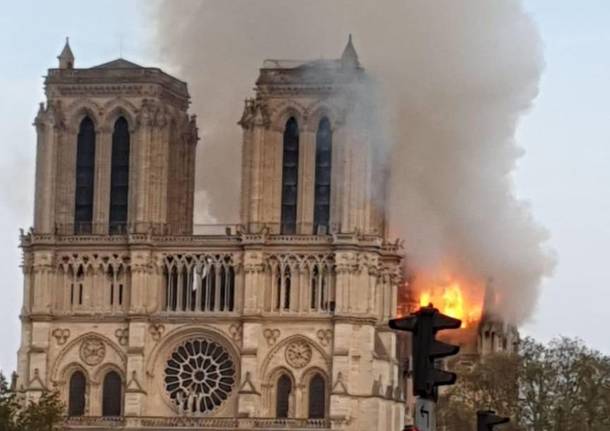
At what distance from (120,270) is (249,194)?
7165 mm

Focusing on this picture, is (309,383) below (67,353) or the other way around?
below

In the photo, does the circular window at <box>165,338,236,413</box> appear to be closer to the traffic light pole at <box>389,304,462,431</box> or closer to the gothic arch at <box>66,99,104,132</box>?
the gothic arch at <box>66,99,104,132</box>

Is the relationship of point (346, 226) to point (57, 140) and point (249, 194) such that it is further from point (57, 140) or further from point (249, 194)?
point (57, 140)

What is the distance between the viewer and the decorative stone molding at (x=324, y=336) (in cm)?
12300

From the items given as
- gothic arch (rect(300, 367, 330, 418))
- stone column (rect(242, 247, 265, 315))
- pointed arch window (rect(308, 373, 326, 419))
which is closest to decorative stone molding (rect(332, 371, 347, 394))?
gothic arch (rect(300, 367, 330, 418))

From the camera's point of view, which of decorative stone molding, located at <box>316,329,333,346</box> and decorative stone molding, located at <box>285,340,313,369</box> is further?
decorative stone molding, located at <box>285,340,313,369</box>

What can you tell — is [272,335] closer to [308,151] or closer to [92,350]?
[308,151]

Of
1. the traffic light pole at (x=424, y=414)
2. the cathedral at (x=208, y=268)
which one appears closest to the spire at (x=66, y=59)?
the cathedral at (x=208, y=268)

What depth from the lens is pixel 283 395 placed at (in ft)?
407

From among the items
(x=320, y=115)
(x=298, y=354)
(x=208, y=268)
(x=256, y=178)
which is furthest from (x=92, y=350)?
(x=320, y=115)

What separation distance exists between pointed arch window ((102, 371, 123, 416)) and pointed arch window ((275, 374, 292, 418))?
7.26 metres

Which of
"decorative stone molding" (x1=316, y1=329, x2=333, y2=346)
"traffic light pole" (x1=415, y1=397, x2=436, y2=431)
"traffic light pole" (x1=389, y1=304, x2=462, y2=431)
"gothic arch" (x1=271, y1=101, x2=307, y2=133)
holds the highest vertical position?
"gothic arch" (x1=271, y1=101, x2=307, y2=133)

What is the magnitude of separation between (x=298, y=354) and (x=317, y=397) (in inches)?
83.1

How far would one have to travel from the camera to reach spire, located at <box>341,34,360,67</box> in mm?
123562
